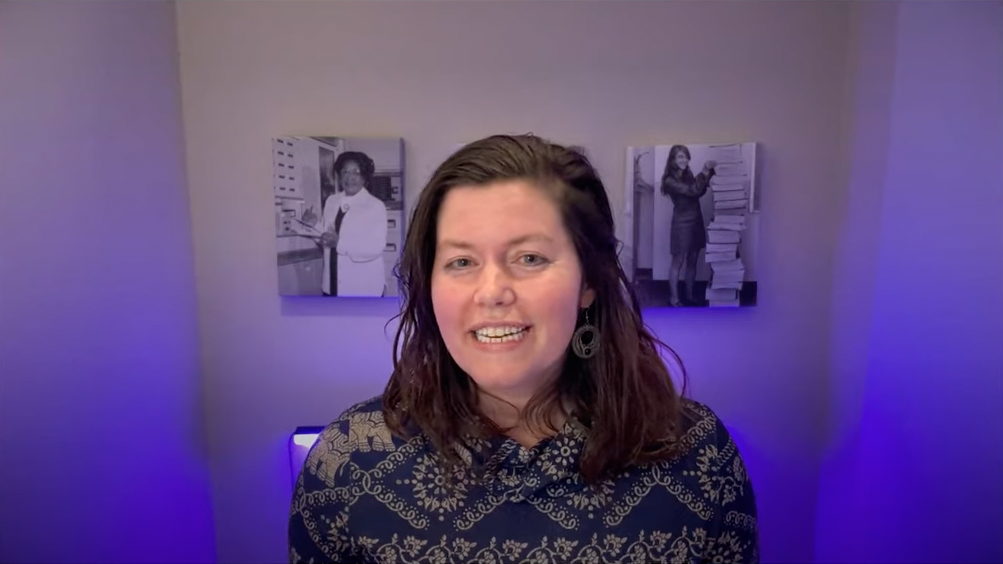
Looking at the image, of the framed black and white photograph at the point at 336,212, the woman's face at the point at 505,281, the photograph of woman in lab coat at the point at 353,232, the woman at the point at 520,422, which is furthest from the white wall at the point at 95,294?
the woman's face at the point at 505,281

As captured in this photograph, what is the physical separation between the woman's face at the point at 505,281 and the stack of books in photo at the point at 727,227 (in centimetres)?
88

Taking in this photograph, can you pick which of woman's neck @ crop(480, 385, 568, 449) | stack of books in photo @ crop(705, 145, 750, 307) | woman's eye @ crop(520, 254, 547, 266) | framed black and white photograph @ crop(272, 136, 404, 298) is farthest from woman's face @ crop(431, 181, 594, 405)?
stack of books in photo @ crop(705, 145, 750, 307)

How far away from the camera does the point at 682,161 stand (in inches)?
62.1

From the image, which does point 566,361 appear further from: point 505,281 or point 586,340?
point 505,281

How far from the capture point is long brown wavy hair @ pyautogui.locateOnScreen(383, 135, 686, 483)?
2.86 ft

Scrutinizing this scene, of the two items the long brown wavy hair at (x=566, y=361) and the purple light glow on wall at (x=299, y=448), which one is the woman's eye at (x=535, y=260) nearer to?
the long brown wavy hair at (x=566, y=361)

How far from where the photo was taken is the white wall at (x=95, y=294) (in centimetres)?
116

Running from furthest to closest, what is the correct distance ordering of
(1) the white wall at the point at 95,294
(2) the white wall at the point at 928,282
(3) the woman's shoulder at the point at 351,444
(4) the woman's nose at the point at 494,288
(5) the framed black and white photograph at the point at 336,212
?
(5) the framed black and white photograph at the point at 336,212 < (2) the white wall at the point at 928,282 < (1) the white wall at the point at 95,294 < (3) the woman's shoulder at the point at 351,444 < (4) the woman's nose at the point at 494,288

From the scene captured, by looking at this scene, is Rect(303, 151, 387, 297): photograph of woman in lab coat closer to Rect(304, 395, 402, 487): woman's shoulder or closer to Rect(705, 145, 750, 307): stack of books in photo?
Rect(304, 395, 402, 487): woman's shoulder

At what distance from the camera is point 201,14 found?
1549 millimetres

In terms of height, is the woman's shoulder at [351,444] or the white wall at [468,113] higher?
the white wall at [468,113]

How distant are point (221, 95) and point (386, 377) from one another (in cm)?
92

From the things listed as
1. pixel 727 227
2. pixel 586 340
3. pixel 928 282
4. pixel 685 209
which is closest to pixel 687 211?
pixel 685 209

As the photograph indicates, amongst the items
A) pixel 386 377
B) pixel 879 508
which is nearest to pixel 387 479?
pixel 386 377
